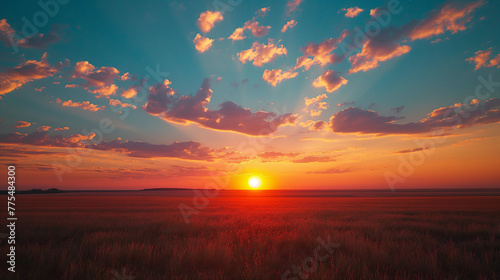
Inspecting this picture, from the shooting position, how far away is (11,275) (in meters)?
3.93

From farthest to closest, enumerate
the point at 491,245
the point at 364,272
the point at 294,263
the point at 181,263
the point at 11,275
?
the point at 491,245 → the point at 294,263 → the point at 181,263 → the point at 364,272 → the point at 11,275

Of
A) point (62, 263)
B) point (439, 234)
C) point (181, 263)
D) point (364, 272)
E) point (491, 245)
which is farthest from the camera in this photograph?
point (439, 234)

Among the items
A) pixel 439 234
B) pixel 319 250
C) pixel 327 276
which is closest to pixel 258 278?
pixel 327 276

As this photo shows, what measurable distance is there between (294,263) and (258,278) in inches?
60.3

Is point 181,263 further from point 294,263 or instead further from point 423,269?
point 423,269

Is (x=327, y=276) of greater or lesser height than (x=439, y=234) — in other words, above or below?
above

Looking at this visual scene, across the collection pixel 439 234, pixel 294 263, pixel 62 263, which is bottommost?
pixel 439 234

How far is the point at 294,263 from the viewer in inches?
208

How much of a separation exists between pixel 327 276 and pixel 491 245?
730 centimetres

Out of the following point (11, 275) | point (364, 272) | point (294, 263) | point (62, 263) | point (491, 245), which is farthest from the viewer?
point (491, 245)

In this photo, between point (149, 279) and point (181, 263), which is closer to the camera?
point (149, 279)

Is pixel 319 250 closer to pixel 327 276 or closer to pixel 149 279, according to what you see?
pixel 327 276

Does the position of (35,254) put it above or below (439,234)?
above

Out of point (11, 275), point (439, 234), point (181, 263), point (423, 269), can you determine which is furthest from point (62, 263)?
point (439, 234)
